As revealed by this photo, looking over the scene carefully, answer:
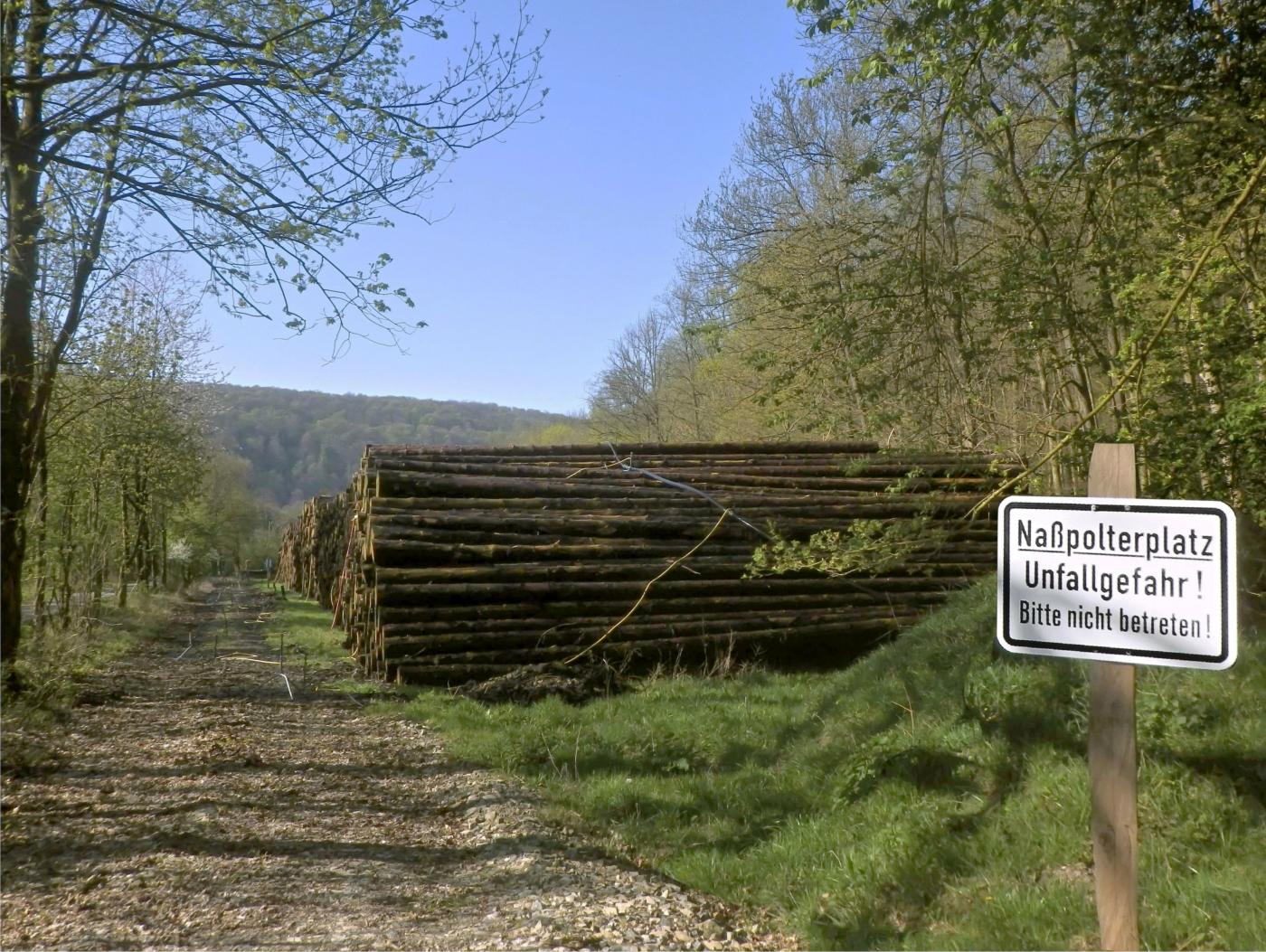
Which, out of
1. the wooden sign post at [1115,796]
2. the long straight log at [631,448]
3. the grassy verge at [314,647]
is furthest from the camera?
the long straight log at [631,448]

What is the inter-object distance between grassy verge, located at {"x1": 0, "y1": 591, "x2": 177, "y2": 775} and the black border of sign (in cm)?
692

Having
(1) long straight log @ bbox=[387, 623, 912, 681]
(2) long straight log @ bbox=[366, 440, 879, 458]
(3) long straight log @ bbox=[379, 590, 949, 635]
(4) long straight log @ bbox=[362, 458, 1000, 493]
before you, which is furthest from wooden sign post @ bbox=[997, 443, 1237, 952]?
(2) long straight log @ bbox=[366, 440, 879, 458]

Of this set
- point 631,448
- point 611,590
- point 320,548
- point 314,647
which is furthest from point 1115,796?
point 320,548

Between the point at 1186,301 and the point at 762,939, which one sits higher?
the point at 1186,301

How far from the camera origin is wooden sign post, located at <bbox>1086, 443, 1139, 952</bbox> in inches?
115

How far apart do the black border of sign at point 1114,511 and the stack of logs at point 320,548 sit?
15914 millimetres

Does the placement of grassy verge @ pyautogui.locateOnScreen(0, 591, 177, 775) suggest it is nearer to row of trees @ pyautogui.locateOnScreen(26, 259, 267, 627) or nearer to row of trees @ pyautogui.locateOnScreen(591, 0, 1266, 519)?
row of trees @ pyautogui.locateOnScreen(26, 259, 267, 627)

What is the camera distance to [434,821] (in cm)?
669

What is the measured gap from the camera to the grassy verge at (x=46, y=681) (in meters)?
7.62

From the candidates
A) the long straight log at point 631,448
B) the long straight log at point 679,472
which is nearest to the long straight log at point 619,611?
the long straight log at point 679,472

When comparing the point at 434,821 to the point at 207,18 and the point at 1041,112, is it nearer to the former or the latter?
the point at 207,18

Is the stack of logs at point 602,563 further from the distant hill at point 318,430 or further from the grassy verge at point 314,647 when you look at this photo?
the distant hill at point 318,430

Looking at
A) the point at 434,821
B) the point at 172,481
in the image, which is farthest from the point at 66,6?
the point at 172,481

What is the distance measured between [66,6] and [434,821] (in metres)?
6.21
